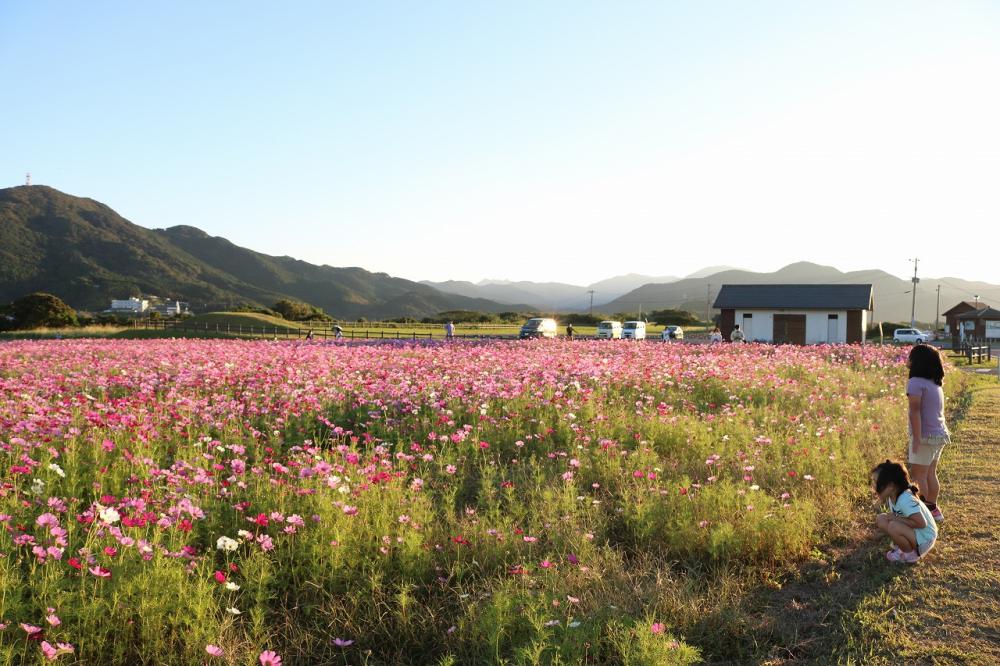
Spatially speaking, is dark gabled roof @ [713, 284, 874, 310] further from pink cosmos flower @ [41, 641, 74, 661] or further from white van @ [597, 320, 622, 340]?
pink cosmos flower @ [41, 641, 74, 661]

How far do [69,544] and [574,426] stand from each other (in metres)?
5.28

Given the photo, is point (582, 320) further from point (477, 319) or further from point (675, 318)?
point (477, 319)

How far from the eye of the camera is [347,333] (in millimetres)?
54062

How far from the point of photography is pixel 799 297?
142 feet

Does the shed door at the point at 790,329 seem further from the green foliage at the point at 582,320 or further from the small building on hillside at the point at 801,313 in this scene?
the green foliage at the point at 582,320

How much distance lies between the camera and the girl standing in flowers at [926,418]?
639 centimetres

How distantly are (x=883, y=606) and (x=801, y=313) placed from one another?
135ft

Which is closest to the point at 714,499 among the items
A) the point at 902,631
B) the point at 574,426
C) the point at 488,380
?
the point at 902,631

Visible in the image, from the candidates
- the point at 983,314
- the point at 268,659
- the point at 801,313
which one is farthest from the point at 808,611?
the point at 983,314

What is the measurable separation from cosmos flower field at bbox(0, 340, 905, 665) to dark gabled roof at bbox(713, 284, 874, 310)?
35.0m

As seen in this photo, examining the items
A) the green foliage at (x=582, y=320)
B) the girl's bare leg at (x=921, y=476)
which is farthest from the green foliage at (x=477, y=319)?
the girl's bare leg at (x=921, y=476)

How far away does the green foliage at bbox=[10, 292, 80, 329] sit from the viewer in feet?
195

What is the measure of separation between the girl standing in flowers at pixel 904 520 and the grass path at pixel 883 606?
0.15 m

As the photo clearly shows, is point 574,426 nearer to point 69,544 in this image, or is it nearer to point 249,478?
point 249,478
